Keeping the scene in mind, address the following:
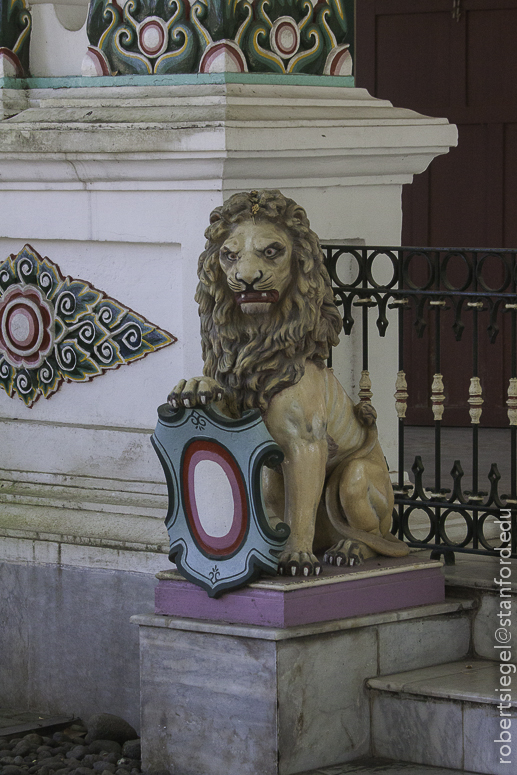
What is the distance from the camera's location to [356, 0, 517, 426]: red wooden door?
9258 mm

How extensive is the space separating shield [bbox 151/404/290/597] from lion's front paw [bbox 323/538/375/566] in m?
0.30

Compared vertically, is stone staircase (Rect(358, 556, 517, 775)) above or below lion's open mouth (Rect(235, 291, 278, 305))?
below

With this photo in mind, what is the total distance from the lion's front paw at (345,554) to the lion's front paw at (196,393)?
2.12 ft

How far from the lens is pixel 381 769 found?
508cm

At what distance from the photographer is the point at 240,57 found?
5.98 m

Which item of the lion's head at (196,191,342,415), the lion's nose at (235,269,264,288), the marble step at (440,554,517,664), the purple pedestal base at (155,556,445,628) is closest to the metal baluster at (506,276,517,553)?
the marble step at (440,554,517,664)

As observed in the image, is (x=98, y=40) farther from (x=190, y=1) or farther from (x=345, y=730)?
(x=345, y=730)

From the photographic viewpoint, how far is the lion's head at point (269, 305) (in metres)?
5.10

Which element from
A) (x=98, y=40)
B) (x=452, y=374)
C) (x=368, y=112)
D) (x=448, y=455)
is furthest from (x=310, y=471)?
(x=452, y=374)

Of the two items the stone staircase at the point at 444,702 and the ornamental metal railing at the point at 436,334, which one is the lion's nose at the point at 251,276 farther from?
the stone staircase at the point at 444,702

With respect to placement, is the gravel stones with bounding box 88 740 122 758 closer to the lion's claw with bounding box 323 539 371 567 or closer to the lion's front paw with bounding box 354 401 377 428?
the lion's claw with bounding box 323 539 371 567

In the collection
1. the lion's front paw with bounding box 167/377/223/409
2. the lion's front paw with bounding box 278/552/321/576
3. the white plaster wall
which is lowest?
the lion's front paw with bounding box 278/552/321/576

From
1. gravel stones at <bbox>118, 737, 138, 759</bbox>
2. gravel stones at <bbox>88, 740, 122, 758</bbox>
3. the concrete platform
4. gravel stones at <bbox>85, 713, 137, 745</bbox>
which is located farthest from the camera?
the concrete platform

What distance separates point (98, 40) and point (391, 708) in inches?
108
